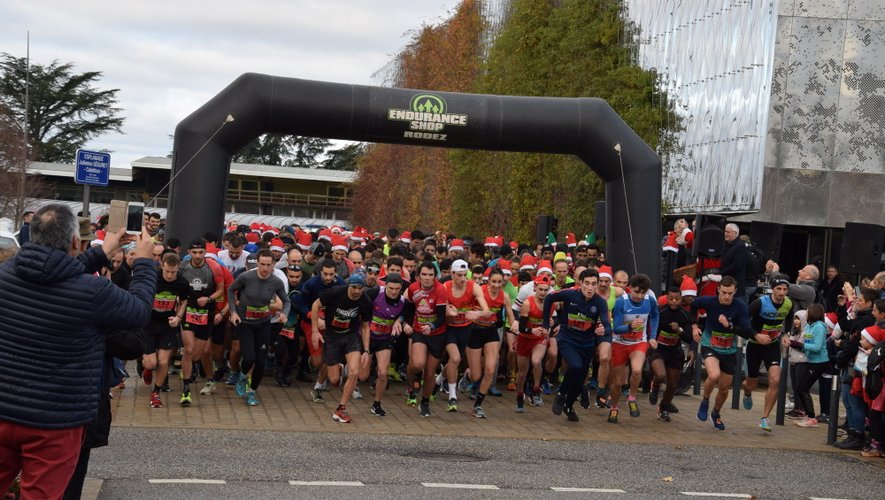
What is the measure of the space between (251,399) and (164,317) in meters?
1.38

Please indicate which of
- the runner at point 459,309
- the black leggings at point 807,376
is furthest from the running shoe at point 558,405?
the black leggings at point 807,376

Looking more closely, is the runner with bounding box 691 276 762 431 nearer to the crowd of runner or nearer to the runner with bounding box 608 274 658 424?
the crowd of runner

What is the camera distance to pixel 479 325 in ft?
47.1

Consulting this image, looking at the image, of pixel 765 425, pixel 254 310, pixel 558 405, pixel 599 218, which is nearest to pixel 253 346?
pixel 254 310

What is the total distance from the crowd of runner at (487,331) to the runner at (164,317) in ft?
0.05

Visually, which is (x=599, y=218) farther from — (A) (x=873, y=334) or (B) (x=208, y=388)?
(B) (x=208, y=388)

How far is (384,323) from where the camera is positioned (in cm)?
1379

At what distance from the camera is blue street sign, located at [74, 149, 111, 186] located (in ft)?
62.8

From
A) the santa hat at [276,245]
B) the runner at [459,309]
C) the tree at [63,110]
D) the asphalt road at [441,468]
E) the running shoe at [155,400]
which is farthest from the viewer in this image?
the tree at [63,110]

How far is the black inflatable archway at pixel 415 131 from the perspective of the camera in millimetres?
16484

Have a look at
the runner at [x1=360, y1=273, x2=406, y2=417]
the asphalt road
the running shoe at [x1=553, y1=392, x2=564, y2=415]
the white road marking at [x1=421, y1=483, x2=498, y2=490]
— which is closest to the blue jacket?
the asphalt road

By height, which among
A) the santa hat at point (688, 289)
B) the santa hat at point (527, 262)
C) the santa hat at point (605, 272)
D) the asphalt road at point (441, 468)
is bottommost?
the asphalt road at point (441, 468)

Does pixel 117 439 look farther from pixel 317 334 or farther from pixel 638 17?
pixel 638 17

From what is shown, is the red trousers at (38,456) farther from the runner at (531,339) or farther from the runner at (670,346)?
the runner at (670,346)
